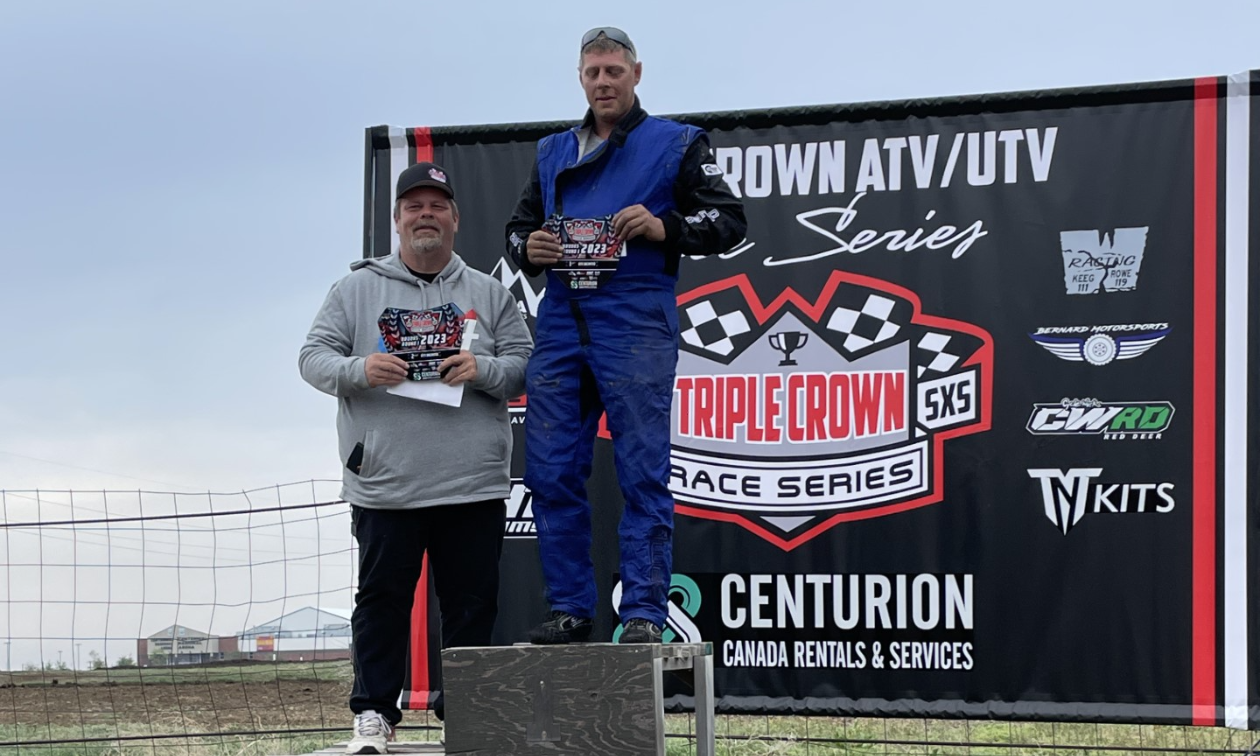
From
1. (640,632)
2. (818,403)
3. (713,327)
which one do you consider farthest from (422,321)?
(818,403)

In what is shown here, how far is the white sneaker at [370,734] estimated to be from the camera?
10.2 feet

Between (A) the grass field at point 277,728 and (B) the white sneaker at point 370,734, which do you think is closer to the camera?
(B) the white sneaker at point 370,734

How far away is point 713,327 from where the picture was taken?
4.94 meters

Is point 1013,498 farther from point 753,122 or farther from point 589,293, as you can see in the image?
point 589,293

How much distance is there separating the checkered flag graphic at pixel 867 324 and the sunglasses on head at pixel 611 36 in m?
1.86

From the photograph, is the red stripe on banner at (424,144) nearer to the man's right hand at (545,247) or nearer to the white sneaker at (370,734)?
the man's right hand at (545,247)

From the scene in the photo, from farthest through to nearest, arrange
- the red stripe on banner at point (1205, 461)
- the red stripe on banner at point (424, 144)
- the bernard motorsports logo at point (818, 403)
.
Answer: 1. the red stripe on banner at point (424, 144)
2. the bernard motorsports logo at point (818, 403)
3. the red stripe on banner at point (1205, 461)

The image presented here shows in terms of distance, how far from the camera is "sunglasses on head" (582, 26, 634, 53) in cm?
321

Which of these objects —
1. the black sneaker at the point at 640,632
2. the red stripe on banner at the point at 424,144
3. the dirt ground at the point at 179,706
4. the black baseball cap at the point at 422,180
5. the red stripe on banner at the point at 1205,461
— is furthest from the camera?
the dirt ground at the point at 179,706

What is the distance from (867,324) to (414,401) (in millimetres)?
2004

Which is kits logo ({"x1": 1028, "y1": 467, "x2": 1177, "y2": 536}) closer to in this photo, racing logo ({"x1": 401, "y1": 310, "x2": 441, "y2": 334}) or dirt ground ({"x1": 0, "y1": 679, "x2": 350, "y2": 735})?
racing logo ({"x1": 401, "y1": 310, "x2": 441, "y2": 334})

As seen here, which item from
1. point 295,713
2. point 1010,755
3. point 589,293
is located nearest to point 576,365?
point 589,293

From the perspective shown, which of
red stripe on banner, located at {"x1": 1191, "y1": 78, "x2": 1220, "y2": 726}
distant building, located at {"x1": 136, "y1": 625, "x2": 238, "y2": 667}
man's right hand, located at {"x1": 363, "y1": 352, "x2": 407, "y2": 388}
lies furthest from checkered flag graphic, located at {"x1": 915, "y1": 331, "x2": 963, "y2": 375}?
distant building, located at {"x1": 136, "y1": 625, "x2": 238, "y2": 667}

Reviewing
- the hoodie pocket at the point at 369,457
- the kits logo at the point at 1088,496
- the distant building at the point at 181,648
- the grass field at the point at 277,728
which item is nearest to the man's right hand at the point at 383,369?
the hoodie pocket at the point at 369,457
